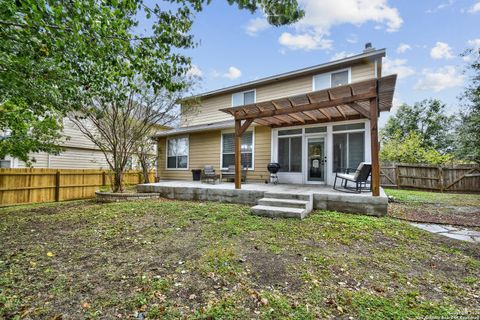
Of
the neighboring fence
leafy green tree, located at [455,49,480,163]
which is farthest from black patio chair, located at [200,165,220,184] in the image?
leafy green tree, located at [455,49,480,163]

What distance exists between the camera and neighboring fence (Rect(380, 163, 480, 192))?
10.7m

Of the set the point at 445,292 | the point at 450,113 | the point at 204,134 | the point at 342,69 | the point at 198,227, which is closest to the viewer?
the point at 445,292

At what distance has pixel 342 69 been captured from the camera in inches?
345

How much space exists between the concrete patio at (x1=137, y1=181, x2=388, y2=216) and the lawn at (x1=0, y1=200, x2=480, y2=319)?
0.69m

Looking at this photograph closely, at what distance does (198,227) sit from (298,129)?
236 inches

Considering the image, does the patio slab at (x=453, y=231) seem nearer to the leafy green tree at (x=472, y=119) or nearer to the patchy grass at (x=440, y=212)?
the patchy grass at (x=440, y=212)

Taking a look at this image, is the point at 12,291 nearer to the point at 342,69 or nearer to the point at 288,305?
the point at 288,305

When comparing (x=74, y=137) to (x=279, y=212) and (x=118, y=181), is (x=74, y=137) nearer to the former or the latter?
(x=118, y=181)

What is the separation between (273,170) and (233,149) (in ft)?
8.08

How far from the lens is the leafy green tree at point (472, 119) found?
9.39 m

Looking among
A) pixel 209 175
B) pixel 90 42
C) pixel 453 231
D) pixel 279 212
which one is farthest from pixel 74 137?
Answer: pixel 453 231

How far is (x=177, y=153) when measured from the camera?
12.7 metres

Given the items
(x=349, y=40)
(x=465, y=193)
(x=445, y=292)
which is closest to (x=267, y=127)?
(x=349, y=40)

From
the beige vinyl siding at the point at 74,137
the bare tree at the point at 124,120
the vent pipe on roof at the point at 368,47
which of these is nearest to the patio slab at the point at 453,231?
the vent pipe on roof at the point at 368,47
